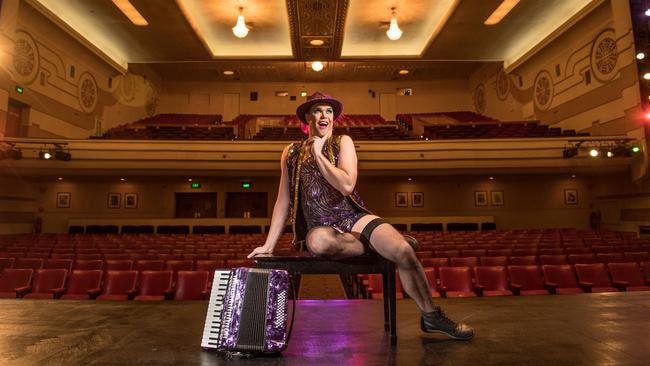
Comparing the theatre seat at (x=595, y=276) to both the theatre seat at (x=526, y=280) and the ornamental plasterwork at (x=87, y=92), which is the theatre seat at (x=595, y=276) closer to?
the theatre seat at (x=526, y=280)

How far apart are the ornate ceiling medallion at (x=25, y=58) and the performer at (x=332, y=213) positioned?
11083 millimetres

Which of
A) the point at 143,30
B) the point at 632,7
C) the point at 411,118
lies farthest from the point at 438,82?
the point at 143,30

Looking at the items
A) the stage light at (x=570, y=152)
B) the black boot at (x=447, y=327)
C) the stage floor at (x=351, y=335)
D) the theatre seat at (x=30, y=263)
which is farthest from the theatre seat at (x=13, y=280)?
the stage light at (x=570, y=152)

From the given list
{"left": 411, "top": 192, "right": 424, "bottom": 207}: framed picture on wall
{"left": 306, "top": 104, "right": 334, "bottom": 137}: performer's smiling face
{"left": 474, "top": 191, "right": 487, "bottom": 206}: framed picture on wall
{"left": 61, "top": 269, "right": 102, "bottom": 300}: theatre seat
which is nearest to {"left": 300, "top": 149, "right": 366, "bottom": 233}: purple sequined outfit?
{"left": 306, "top": 104, "right": 334, "bottom": 137}: performer's smiling face

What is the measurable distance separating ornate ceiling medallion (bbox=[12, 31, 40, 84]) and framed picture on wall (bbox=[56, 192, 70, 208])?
4501mm

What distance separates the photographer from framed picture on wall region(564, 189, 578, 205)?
1319 cm

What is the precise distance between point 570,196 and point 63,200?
1799 cm

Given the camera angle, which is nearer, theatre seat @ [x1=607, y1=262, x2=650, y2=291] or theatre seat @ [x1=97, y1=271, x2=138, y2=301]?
theatre seat @ [x1=97, y1=271, x2=138, y2=301]

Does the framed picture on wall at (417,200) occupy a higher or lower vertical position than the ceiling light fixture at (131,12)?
lower

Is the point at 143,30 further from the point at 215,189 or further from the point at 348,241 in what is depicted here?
the point at 348,241

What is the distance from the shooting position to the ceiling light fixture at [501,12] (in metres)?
10.0

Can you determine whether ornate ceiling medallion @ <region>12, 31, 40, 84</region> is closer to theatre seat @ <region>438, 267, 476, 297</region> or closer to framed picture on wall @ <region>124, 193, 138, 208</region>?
framed picture on wall @ <region>124, 193, 138, 208</region>

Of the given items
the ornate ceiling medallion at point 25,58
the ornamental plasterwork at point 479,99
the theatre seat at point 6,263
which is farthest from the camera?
the ornamental plasterwork at point 479,99

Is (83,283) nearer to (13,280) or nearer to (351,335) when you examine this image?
(13,280)
